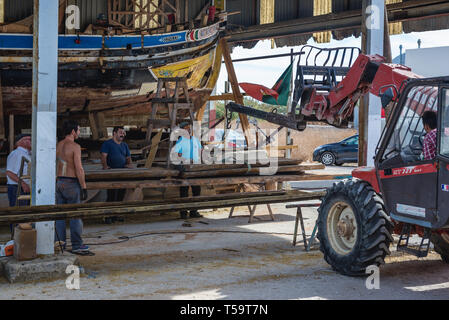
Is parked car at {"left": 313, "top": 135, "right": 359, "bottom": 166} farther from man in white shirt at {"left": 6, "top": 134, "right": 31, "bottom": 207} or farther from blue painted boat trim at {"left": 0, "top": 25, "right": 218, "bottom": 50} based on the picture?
man in white shirt at {"left": 6, "top": 134, "right": 31, "bottom": 207}

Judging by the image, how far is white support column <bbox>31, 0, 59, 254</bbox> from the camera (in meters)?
6.95

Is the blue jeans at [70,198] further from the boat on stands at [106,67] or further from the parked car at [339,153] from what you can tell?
the parked car at [339,153]

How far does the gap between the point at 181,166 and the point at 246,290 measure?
15.5 ft

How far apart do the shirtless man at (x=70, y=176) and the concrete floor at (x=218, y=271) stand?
0.43 metres

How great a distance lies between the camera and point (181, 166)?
34.7 feet

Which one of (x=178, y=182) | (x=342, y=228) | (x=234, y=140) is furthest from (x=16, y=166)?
(x=234, y=140)

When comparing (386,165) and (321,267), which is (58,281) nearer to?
(321,267)

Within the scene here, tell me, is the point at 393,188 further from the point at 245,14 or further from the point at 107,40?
the point at 245,14

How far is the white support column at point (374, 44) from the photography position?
385 inches

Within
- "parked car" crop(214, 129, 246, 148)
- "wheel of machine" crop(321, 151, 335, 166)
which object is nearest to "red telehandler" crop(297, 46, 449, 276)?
"parked car" crop(214, 129, 246, 148)

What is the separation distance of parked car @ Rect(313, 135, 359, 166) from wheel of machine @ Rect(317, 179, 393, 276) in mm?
18811

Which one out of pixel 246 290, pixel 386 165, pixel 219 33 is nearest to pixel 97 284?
pixel 246 290

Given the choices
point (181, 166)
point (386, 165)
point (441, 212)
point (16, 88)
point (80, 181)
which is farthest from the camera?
point (16, 88)

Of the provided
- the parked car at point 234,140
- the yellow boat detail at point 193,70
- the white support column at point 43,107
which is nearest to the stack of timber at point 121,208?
the white support column at point 43,107
